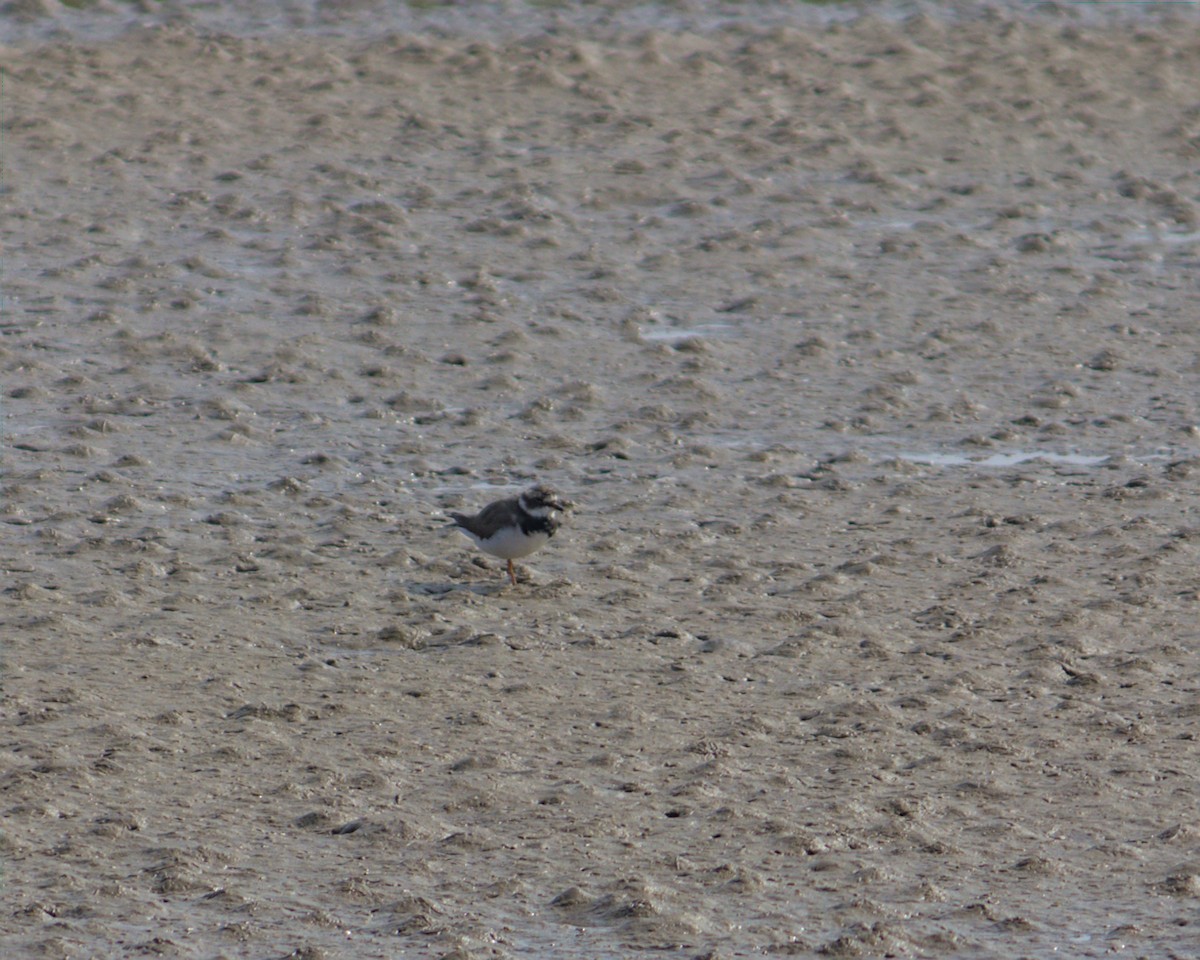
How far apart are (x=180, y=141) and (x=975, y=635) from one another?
9.93 m

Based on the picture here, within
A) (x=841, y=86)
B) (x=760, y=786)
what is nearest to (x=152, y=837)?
(x=760, y=786)

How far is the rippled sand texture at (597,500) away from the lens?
310 inches

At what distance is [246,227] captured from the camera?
16.0 metres

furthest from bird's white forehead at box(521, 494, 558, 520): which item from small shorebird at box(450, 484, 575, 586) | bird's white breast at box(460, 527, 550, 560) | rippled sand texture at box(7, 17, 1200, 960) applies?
rippled sand texture at box(7, 17, 1200, 960)

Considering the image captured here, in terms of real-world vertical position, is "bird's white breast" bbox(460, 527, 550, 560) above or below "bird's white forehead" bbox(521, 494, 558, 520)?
below

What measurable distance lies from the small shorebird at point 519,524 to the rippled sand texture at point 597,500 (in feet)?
0.99

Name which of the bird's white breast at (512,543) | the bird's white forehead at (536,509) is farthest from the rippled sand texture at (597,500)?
the bird's white forehead at (536,509)

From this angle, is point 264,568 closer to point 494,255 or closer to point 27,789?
point 27,789

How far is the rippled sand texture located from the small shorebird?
0.99 ft

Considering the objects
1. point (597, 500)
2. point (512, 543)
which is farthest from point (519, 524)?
point (597, 500)

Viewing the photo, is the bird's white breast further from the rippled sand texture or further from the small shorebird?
the rippled sand texture

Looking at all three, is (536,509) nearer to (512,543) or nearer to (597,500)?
(512,543)

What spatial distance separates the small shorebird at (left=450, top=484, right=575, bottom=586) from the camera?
10492 mm

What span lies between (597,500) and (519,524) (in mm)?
1413
